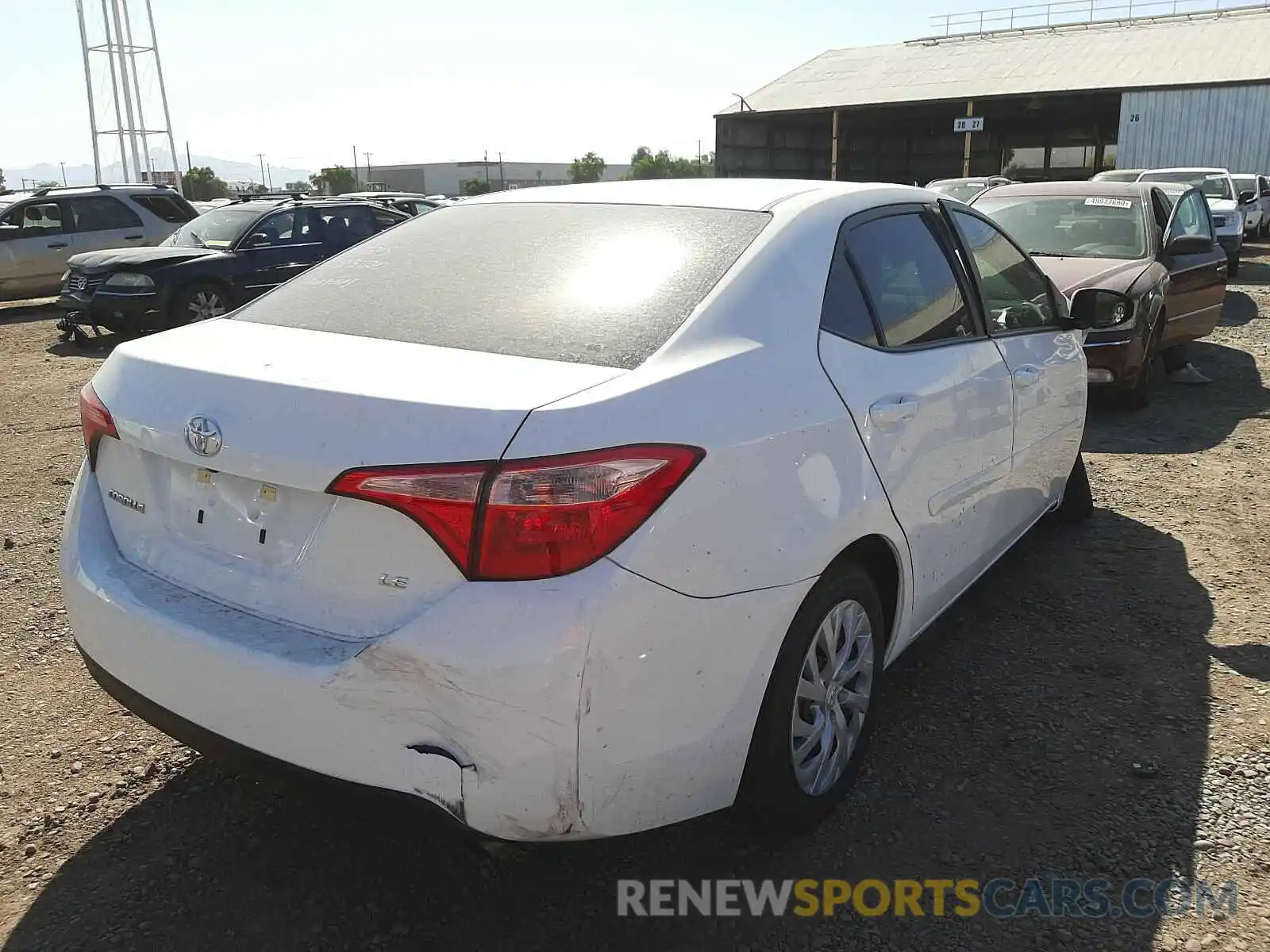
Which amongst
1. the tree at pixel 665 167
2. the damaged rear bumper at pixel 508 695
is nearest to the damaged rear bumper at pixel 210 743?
the damaged rear bumper at pixel 508 695

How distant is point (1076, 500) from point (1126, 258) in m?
3.82

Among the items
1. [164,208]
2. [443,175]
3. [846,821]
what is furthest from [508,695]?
[443,175]

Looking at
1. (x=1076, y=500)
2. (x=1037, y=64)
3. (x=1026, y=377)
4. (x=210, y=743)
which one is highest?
(x=1037, y=64)

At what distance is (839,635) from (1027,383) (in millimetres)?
1572

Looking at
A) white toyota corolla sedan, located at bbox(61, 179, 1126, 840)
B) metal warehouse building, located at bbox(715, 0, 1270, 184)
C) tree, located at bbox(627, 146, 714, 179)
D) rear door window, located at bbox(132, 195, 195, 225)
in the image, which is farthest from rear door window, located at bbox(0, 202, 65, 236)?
tree, located at bbox(627, 146, 714, 179)

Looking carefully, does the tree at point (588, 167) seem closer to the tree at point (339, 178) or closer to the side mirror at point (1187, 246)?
the tree at point (339, 178)

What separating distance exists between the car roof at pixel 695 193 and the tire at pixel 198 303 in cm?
896

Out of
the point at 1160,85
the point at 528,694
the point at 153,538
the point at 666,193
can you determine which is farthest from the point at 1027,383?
the point at 1160,85

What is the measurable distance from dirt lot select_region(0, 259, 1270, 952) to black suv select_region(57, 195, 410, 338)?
25.2 feet

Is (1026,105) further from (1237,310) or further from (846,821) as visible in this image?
(846,821)

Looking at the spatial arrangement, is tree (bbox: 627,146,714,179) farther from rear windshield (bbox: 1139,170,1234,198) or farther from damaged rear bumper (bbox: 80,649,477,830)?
damaged rear bumper (bbox: 80,649,477,830)

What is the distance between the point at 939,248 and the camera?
11.4ft

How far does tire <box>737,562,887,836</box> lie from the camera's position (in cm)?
240

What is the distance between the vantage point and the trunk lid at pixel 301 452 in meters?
2.00
